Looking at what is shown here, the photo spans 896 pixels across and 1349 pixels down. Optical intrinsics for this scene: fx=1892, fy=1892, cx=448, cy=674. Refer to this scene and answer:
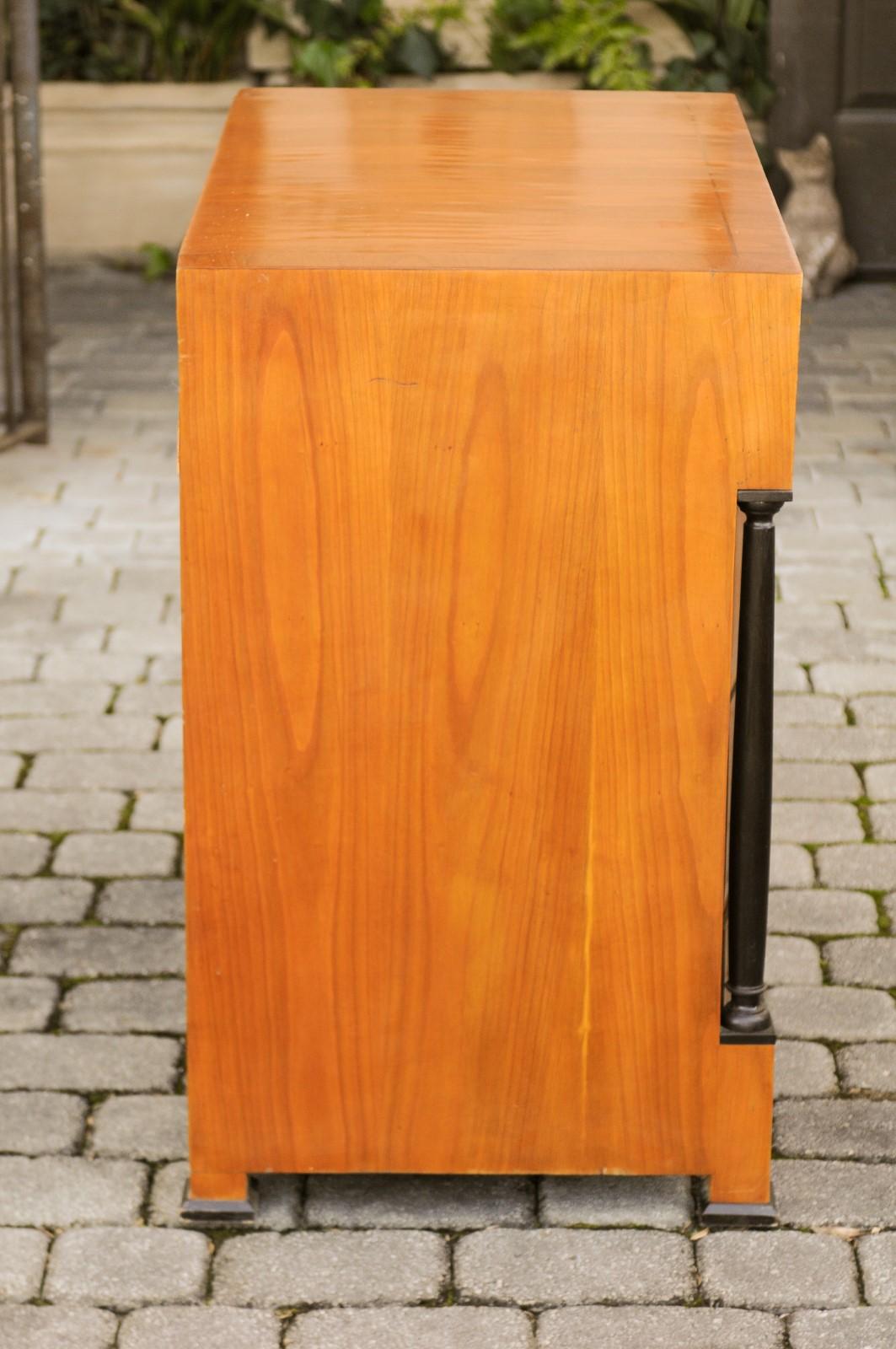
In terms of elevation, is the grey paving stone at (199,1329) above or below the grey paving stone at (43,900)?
above

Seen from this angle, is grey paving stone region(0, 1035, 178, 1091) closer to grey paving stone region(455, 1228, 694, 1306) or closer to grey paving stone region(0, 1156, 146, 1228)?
grey paving stone region(0, 1156, 146, 1228)

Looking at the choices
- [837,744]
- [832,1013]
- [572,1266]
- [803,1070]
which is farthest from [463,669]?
[837,744]

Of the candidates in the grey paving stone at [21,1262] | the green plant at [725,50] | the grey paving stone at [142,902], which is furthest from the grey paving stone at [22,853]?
the green plant at [725,50]

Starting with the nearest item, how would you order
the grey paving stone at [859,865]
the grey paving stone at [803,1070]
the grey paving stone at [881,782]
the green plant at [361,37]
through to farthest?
the grey paving stone at [803,1070], the grey paving stone at [859,865], the grey paving stone at [881,782], the green plant at [361,37]

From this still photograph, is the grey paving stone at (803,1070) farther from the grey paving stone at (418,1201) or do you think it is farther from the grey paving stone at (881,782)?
the grey paving stone at (881,782)

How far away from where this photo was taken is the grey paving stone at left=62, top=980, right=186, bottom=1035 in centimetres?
306

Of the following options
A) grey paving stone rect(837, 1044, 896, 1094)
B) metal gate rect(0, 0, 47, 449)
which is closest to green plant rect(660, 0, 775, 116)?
metal gate rect(0, 0, 47, 449)

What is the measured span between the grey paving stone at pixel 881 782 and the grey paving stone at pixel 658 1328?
158cm

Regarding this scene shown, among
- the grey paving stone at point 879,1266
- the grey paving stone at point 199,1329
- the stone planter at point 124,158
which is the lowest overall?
the grey paving stone at point 879,1266

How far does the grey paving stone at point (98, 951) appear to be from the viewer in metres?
3.21

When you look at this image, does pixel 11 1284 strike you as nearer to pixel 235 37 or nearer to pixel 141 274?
pixel 141 274

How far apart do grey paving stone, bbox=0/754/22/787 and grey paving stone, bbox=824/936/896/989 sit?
167 cm

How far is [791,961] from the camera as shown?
3.24 metres

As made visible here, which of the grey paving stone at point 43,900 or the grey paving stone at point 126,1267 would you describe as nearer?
the grey paving stone at point 126,1267
